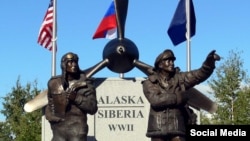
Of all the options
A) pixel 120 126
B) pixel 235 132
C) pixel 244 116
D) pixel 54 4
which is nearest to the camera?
pixel 235 132

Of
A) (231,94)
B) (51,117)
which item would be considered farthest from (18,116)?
(51,117)

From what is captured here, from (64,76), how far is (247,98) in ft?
60.2

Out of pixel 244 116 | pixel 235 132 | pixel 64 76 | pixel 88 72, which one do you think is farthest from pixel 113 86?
pixel 244 116

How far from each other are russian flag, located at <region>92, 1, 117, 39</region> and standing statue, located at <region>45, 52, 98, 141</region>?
876cm

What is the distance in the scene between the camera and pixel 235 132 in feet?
25.9

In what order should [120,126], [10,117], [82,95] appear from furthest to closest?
[10,117], [120,126], [82,95]

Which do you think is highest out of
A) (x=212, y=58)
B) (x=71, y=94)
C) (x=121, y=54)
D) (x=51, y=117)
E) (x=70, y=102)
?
(x=121, y=54)

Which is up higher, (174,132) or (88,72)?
(88,72)

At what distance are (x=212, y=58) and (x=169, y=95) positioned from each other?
33.9 inches

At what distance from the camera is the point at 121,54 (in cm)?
1608

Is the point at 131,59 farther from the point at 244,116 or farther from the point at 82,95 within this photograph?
the point at 244,116

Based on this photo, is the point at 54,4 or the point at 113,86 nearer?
the point at 113,86

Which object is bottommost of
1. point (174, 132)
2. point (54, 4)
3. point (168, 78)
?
point (174, 132)

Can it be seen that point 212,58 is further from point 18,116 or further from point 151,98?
point 18,116
